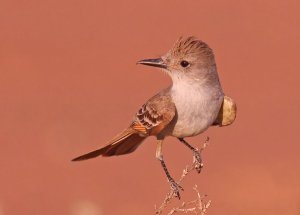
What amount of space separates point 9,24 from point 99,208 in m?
12.5

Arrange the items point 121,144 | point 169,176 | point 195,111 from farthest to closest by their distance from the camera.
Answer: point 121,144 < point 169,176 < point 195,111

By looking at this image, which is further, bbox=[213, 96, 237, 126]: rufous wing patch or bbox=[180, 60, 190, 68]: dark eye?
bbox=[180, 60, 190, 68]: dark eye

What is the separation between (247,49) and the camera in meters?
22.9

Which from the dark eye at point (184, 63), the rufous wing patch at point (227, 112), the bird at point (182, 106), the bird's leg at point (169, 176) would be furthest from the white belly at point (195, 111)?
the dark eye at point (184, 63)

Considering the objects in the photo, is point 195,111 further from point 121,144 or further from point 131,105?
point 131,105

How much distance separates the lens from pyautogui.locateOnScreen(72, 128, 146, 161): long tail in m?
8.28

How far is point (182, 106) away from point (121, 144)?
0.68 meters

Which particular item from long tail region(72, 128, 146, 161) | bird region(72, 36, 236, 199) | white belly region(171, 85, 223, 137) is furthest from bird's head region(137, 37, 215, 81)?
long tail region(72, 128, 146, 161)

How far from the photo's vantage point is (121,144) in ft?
27.9

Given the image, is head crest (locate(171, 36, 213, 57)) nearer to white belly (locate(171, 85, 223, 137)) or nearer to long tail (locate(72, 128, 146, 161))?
white belly (locate(171, 85, 223, 137))

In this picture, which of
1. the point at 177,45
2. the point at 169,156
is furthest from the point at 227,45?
the point at 177,45

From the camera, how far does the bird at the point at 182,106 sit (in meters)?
8.08

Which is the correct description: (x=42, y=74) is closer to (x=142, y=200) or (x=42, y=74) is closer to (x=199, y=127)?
(x=142, y=200)

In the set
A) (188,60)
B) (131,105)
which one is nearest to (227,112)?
(188,60)
